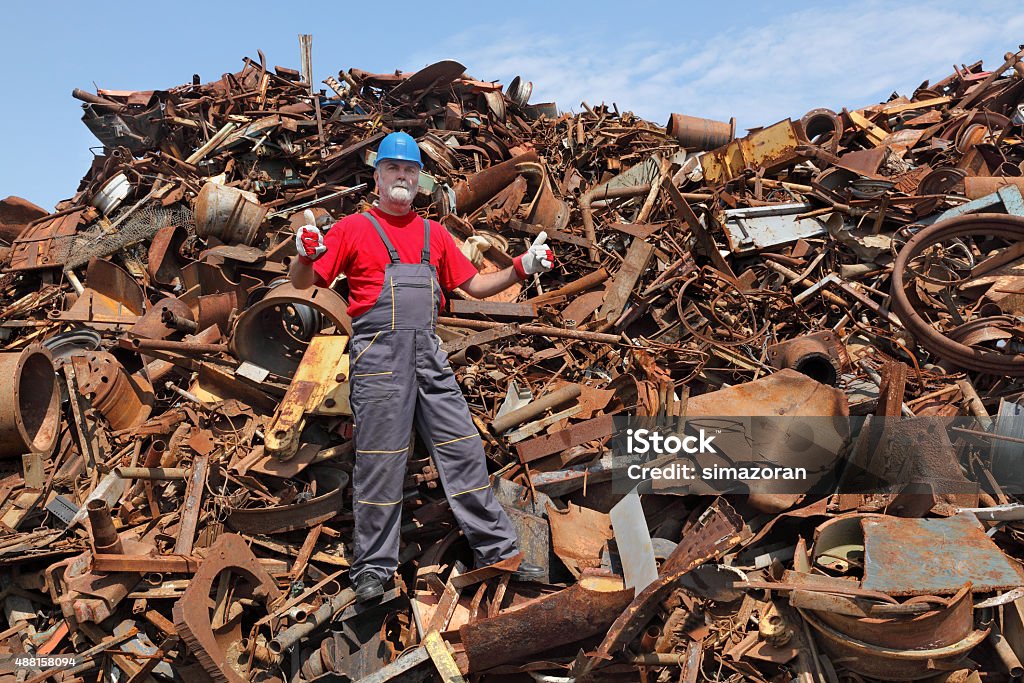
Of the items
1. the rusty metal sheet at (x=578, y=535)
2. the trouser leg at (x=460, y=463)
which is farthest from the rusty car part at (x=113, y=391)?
the rusty metal sheet at (x=578, y=535)

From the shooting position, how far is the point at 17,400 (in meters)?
5.40

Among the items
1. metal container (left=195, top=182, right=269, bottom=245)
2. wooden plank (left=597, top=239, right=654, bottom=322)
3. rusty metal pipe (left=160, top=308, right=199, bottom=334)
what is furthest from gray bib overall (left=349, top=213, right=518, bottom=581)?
metal container (left=195, top=182, right=269, bottom=245)

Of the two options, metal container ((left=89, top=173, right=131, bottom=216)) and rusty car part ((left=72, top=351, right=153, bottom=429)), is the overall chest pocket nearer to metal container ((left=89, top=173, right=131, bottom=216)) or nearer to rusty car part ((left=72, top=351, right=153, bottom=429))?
rusty car part ((left=72, top=351, right=153, bottom=429))

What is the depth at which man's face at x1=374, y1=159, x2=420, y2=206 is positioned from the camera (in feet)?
14.2

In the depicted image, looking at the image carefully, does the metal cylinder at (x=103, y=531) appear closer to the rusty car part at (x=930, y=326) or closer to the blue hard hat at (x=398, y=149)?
the blue hard hat at (x=398, y=149)

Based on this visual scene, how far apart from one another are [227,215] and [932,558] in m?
6.21

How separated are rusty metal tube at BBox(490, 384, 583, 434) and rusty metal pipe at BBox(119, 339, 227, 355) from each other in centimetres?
232

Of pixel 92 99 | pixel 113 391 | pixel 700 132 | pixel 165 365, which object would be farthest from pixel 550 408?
pixel 92 99

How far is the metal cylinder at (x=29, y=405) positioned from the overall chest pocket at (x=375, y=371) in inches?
123

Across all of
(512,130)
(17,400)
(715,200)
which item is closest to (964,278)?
(715,200)

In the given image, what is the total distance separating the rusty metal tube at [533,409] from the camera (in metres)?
4.73

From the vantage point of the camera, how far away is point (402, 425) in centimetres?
407

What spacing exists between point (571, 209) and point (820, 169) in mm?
2926

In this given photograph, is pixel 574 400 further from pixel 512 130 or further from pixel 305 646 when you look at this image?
pixel 512 130
